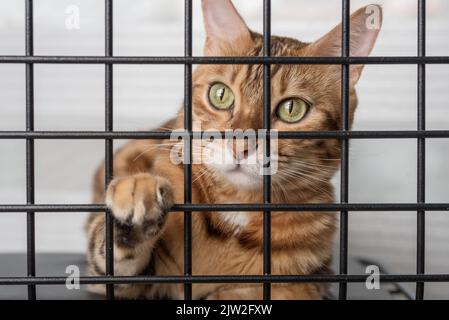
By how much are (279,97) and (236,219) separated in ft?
0.82

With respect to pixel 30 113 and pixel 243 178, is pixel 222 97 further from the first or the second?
pixel 30 113

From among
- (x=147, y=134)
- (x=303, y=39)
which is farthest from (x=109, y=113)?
(x=303, y=39)

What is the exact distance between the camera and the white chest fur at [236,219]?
1128mm

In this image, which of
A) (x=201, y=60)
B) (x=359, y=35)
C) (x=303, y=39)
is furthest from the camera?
(x=303, y=39)

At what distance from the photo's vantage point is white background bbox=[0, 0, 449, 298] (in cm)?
166

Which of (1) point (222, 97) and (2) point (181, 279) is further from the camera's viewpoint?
(1) point (222, 97)

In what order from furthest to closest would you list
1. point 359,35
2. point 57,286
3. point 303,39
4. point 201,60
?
point 303,39
point 57,286
point 359,35
point 201,60

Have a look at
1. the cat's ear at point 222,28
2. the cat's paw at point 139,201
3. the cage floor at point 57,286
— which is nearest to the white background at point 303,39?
the cage floor at point 57,286

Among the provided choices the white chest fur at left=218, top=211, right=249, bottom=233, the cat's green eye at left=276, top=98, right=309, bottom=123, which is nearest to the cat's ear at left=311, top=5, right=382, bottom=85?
the cat's green eye at left=276, top=98, right=309, bottom=123

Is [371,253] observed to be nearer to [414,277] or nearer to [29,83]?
[414,277]

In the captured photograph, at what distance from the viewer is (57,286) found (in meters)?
1.22

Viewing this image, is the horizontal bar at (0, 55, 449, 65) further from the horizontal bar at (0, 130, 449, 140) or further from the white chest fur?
the white chest fur

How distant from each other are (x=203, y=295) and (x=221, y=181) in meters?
0.23
